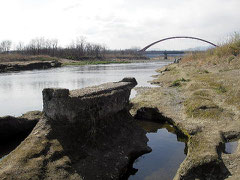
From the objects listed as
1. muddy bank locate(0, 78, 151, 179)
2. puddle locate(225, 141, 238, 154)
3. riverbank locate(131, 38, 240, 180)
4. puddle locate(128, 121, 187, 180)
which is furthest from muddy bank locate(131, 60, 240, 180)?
muddy bank locate(0, 78, 151, 179)

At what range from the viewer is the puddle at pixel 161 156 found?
31.2ft

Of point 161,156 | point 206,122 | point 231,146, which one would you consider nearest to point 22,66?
point 206,122

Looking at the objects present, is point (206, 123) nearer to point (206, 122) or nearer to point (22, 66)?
point (206, 122)

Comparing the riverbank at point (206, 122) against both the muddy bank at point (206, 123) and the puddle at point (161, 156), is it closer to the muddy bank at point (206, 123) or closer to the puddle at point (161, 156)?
the muddy bank at point (206, 123)

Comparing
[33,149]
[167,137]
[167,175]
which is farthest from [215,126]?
[33,149]

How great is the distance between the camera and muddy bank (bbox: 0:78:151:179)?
7.96 m

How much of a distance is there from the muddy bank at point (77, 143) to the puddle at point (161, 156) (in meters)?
0.48

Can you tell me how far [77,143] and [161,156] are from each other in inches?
151

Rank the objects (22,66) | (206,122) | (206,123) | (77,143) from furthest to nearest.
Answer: (22,66), (206,122), (206,123), (77,143)

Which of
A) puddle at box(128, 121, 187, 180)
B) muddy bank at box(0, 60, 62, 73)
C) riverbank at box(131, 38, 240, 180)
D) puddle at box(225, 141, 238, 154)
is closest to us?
riverbank at box(131, 38, 240, 180)

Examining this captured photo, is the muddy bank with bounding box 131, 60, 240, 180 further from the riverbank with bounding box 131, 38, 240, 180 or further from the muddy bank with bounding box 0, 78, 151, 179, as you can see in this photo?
the muddy bank with bounding box 0, 78, 151, 179

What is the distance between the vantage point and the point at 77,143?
9.27 m

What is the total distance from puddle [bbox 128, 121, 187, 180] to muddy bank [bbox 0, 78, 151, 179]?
18.7 inches

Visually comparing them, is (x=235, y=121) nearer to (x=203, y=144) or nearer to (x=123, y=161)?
(x=203, y=144)
